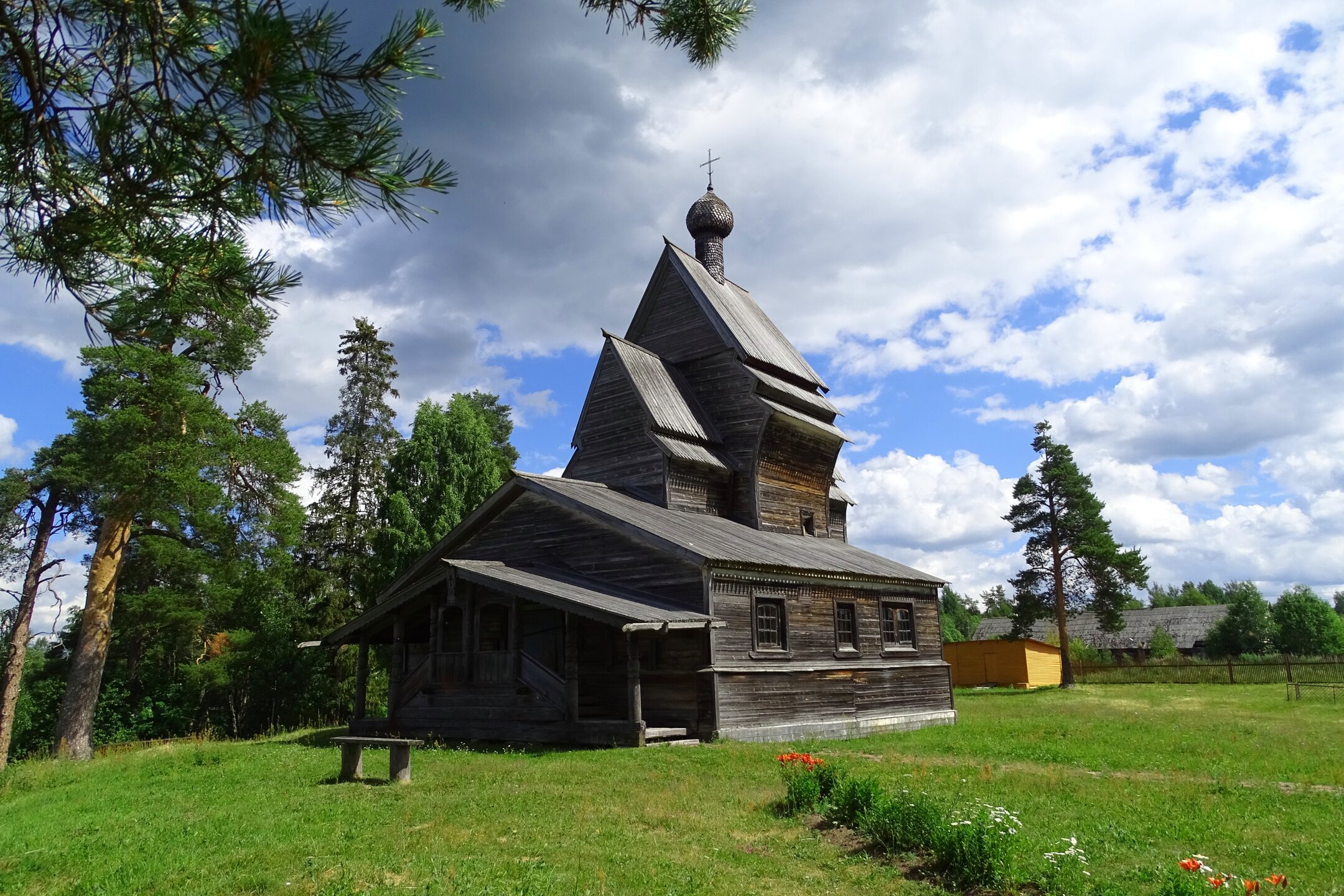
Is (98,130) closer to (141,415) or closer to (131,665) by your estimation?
(141,415)

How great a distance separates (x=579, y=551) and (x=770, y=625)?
4.80 metres

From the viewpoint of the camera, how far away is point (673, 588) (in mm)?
18250

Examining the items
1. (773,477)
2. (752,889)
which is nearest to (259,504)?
(773,477)

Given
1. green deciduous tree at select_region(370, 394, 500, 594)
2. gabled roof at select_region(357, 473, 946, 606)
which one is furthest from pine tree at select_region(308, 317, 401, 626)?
gabled roof at select_region(357, 473, 946, 606)

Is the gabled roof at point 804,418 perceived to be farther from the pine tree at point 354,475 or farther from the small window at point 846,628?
the pine tree at point 354,475

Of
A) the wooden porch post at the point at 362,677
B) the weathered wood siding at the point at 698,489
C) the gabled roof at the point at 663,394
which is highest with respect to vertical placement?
the gabled roof at the point at 663,394

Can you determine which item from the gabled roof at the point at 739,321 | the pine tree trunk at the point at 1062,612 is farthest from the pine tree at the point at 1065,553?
the gabled roof at the point at 739,321

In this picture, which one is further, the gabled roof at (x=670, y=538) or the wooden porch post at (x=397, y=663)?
the wooden porch post at (x=397, y=663)

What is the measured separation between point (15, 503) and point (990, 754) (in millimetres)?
30700

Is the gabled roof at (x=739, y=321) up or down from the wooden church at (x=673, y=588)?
up

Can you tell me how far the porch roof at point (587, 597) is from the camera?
15.7 metres

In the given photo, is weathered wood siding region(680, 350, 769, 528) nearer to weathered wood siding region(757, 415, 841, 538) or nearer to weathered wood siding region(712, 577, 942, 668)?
weathered wood siding region(757, 415, 841, 538)

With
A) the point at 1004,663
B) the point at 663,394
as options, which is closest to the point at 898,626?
the point at 663,394

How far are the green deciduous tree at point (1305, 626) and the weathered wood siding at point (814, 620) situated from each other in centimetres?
5420
